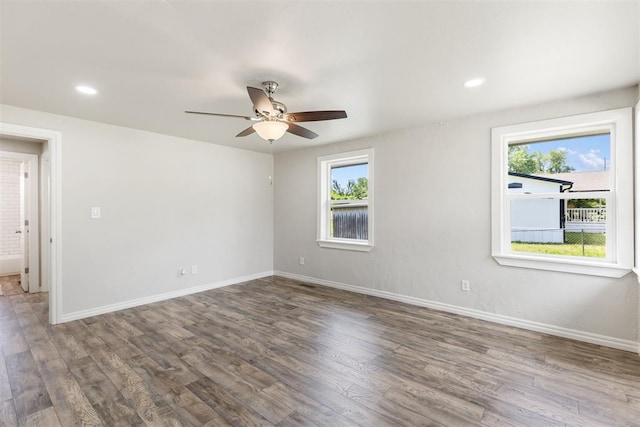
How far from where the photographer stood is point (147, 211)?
4.22 m

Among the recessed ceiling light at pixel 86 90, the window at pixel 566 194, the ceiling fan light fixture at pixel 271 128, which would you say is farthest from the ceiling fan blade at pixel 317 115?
the window at pixel 566 194

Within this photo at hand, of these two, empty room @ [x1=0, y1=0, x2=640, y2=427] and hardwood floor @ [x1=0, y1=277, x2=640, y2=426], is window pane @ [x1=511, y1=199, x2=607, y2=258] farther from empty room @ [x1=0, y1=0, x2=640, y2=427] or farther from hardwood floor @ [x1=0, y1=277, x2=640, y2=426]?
hardwood floor @ [x1=0, y1=277, x2=640, y2=426]

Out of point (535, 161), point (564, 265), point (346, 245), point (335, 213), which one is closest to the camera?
point (564, 265)

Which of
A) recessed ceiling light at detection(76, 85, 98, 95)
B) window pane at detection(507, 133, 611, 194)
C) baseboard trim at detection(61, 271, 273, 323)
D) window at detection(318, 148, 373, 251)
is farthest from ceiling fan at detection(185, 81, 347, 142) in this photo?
baseboard trim at detection(61, 271, 273, 323)

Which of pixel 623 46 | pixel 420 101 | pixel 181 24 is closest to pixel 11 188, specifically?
pixel 181 24

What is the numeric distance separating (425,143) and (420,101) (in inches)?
37.9

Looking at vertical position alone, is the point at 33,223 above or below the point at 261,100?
below

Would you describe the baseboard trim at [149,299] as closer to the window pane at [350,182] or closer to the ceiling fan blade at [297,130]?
the window pane at [350,182]

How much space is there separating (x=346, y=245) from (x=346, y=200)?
76cm

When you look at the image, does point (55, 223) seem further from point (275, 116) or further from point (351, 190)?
point (351, 190)

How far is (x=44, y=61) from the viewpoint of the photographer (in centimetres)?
222

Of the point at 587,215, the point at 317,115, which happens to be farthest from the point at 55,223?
the point at 587,215

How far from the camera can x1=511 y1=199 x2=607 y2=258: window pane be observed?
2979mm

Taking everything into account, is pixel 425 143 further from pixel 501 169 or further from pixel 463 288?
pixel 463 288
